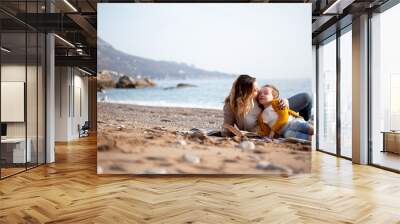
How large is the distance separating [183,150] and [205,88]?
3.43 feet

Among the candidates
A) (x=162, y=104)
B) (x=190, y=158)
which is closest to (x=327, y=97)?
(x=190, y=158)

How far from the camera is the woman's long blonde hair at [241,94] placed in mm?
6059

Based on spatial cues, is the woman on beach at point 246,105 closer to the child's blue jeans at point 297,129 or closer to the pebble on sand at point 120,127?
the child's blue jeans at point 297,129

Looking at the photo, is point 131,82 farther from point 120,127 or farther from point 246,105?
point 246,105

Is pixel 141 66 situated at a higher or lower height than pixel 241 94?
higher

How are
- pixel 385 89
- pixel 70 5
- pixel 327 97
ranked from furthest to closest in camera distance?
pixel 327 97
pixel 385 89
pixel 70 5

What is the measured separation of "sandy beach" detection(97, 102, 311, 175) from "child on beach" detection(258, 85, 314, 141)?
17cm

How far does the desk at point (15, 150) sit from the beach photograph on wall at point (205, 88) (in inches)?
55.0

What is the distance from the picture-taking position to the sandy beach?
19.6 ft

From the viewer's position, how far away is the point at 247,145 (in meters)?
6.00

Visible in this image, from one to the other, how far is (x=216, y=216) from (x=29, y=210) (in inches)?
78.3

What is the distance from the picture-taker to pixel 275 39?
6.11 meters

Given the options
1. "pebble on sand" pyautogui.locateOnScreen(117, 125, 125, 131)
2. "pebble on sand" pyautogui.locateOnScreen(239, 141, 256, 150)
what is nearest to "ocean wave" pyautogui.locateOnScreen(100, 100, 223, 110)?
"pebble on sand" pyautogui.locateOnScreen(117, 125, 125, 131)

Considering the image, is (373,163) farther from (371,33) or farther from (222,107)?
(222,107)
